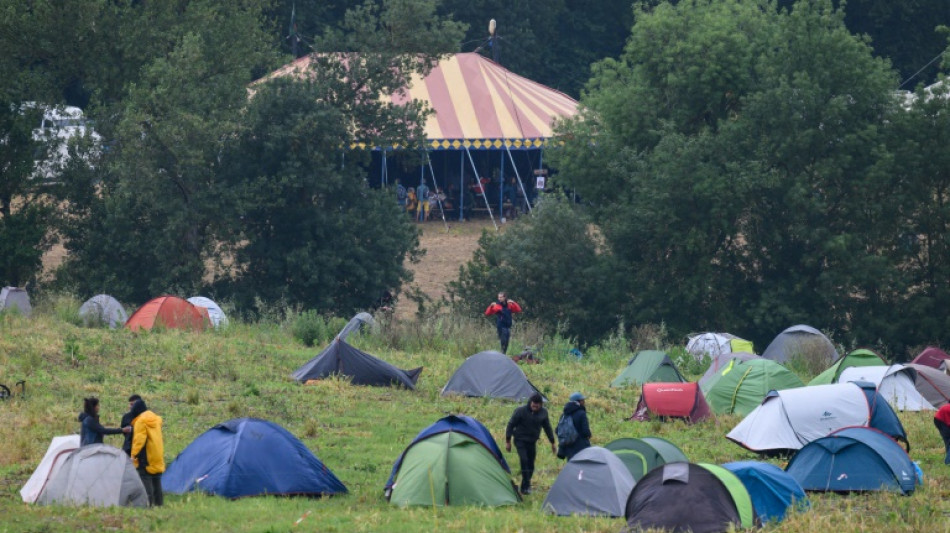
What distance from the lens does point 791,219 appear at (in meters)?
33.3

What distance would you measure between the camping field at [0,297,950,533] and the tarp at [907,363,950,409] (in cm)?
92

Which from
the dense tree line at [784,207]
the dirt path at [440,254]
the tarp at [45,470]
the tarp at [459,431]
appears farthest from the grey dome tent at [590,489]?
the dirt path at [440,254]

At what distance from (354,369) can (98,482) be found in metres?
8.69

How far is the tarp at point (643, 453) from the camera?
14.9m

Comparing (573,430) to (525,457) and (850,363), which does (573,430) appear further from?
(850,363)

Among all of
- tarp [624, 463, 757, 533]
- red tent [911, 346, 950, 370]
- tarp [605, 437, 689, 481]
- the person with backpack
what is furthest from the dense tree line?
tarp [624, 463, 757, 533]

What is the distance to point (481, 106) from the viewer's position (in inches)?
1788

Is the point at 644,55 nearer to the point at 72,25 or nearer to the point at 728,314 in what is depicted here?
the point at 728,314

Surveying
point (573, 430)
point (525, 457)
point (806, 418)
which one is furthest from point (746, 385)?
point (525, 457)

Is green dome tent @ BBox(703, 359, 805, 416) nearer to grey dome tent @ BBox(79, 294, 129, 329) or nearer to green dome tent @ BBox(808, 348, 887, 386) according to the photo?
green dome tent @ BBox(808, 348, 887, 386)

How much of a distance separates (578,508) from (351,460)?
3701 mm

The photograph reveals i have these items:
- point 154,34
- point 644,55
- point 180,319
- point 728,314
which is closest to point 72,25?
point 154,34

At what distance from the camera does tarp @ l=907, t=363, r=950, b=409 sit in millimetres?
21734

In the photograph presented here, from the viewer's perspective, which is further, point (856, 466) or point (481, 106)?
point (481, 106)
